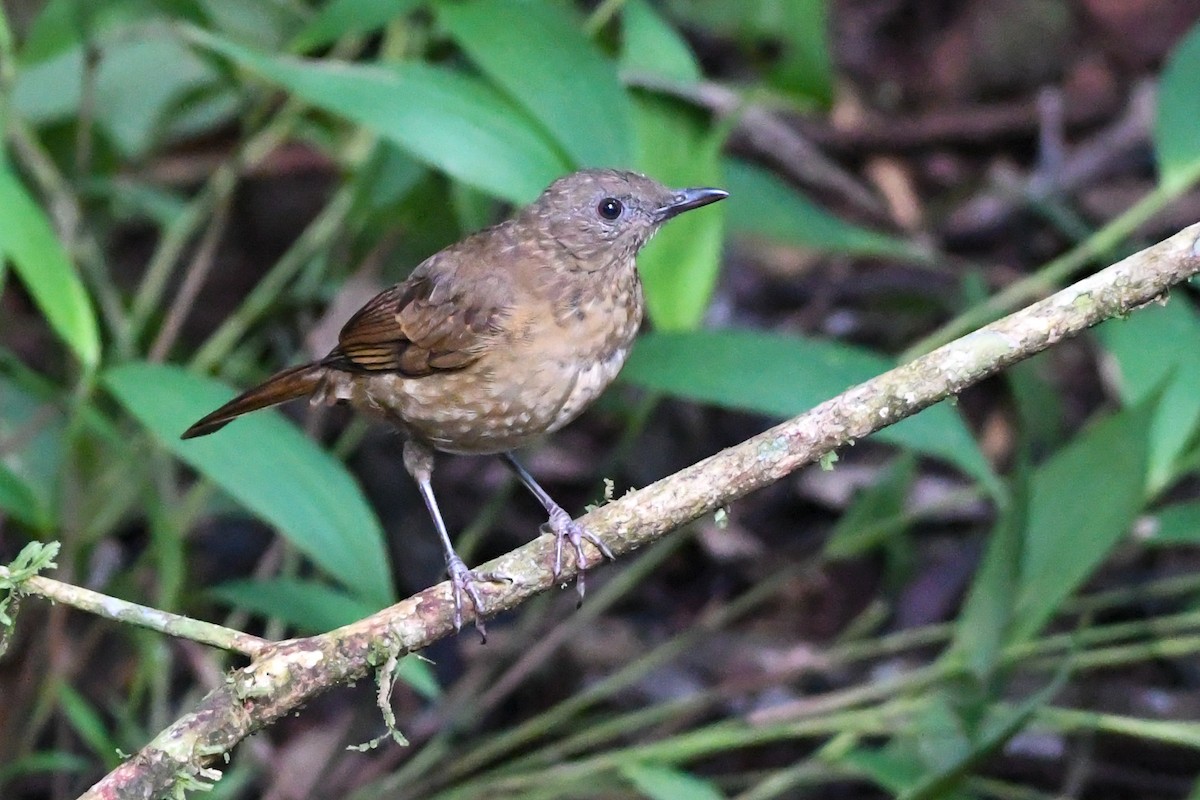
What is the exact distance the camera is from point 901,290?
4.91m

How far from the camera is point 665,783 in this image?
3150mm

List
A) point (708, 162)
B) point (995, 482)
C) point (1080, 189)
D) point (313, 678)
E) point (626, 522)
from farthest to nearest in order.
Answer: point (1080, 189) < point (708, 162) < point (995, 482) < point (626, 522) < point (313, 678)

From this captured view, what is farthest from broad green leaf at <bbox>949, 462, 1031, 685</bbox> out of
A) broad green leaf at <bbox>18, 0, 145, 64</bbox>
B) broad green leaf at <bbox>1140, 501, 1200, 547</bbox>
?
broad green leaf at <bbox>18, 0, 145, 64</bbox>

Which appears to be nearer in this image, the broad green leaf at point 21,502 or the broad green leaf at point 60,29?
the broad green leaf at point 21,502

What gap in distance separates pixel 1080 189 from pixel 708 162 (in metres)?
2.55

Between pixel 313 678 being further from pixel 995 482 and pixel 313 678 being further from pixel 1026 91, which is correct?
pixel 1026 91

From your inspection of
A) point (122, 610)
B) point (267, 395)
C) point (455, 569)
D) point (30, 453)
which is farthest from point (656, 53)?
point (122, 610)

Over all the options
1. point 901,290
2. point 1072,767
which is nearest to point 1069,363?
point 901,290

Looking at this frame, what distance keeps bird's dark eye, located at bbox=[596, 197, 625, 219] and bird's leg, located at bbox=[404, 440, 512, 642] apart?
68cm

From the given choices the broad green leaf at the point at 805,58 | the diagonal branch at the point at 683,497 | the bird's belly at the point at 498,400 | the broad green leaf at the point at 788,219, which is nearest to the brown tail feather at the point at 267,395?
the bird's belly at the point at 498,400

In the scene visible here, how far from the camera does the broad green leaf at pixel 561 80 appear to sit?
10.7 ft

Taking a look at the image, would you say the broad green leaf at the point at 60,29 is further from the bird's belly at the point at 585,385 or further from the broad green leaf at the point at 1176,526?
the broad green leaf at the point at 1176,526

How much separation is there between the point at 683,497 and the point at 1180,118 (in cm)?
206

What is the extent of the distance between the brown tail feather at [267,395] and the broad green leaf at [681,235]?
0.81 meters
